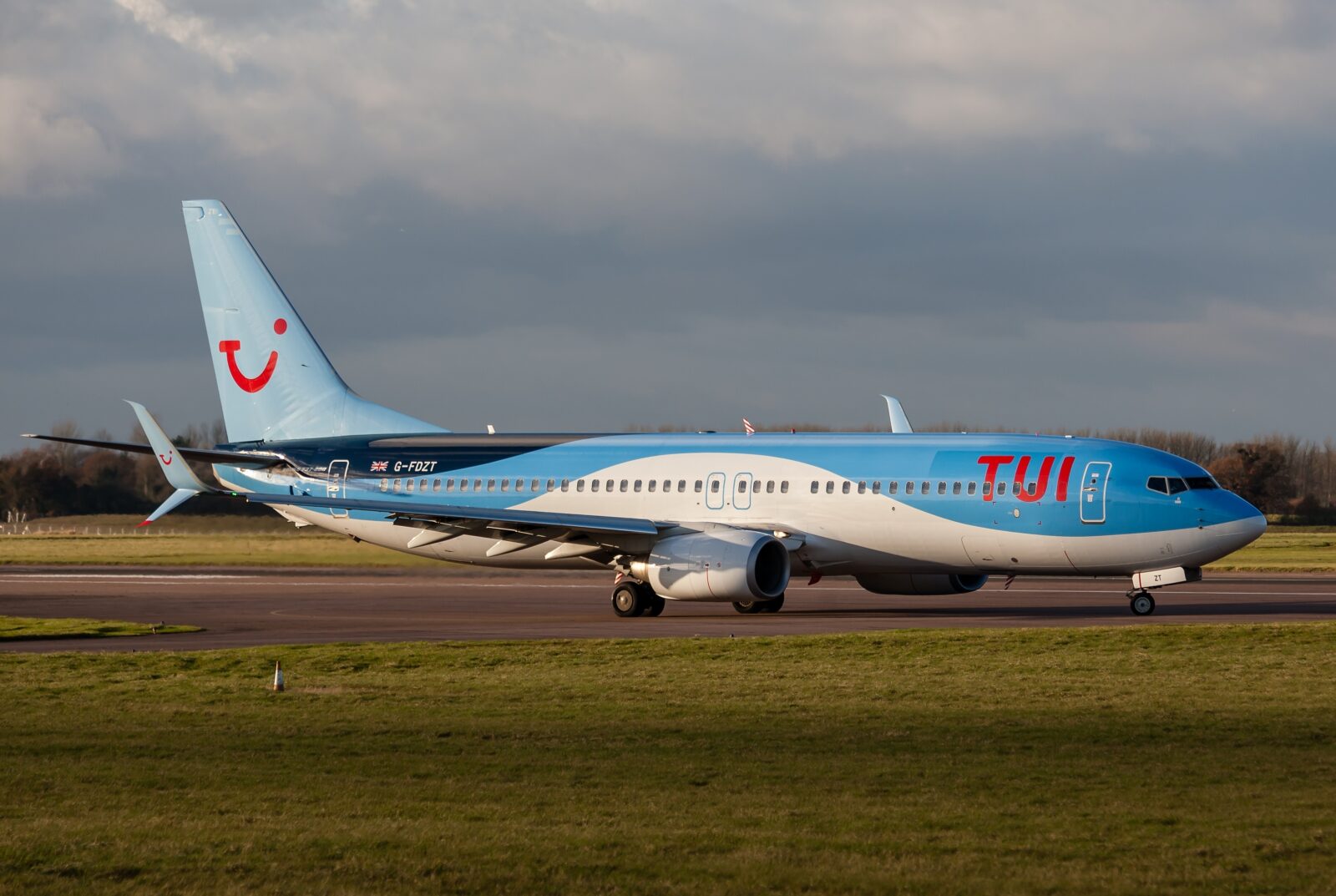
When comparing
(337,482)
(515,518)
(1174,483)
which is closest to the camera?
(1174,483)

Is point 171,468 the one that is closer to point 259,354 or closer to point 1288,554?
point 259,354

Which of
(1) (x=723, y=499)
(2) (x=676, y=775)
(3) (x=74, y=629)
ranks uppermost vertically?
(1) (x=723, y=499)

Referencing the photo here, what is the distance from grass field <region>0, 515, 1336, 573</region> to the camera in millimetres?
54219

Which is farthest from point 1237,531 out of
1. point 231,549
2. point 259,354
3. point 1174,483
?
point 231,549

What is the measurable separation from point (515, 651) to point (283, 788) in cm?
1137

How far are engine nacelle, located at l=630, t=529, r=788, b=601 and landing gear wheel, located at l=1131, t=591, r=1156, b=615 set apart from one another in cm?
712

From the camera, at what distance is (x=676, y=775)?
13148 mm

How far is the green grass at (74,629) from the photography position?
28.1 meters

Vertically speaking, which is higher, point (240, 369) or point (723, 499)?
point (240, 369)

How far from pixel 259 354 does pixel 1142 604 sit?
25280 mm

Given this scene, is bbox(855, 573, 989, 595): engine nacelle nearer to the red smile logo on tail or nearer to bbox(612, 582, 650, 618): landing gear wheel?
bbox(612, 582, 650, 618): landing gear wheel

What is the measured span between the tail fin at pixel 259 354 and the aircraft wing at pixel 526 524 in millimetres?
6850

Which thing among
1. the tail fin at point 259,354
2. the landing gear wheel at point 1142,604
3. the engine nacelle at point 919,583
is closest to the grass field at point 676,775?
the landing gear wheel at point 1142,604

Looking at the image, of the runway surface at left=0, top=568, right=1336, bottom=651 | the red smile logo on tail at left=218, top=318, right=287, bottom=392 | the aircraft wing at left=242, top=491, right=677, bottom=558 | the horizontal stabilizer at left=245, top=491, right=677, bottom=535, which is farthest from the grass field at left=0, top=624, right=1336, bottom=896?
the red smile logo on tail at left=218, top=318, right=287, bottom=392
